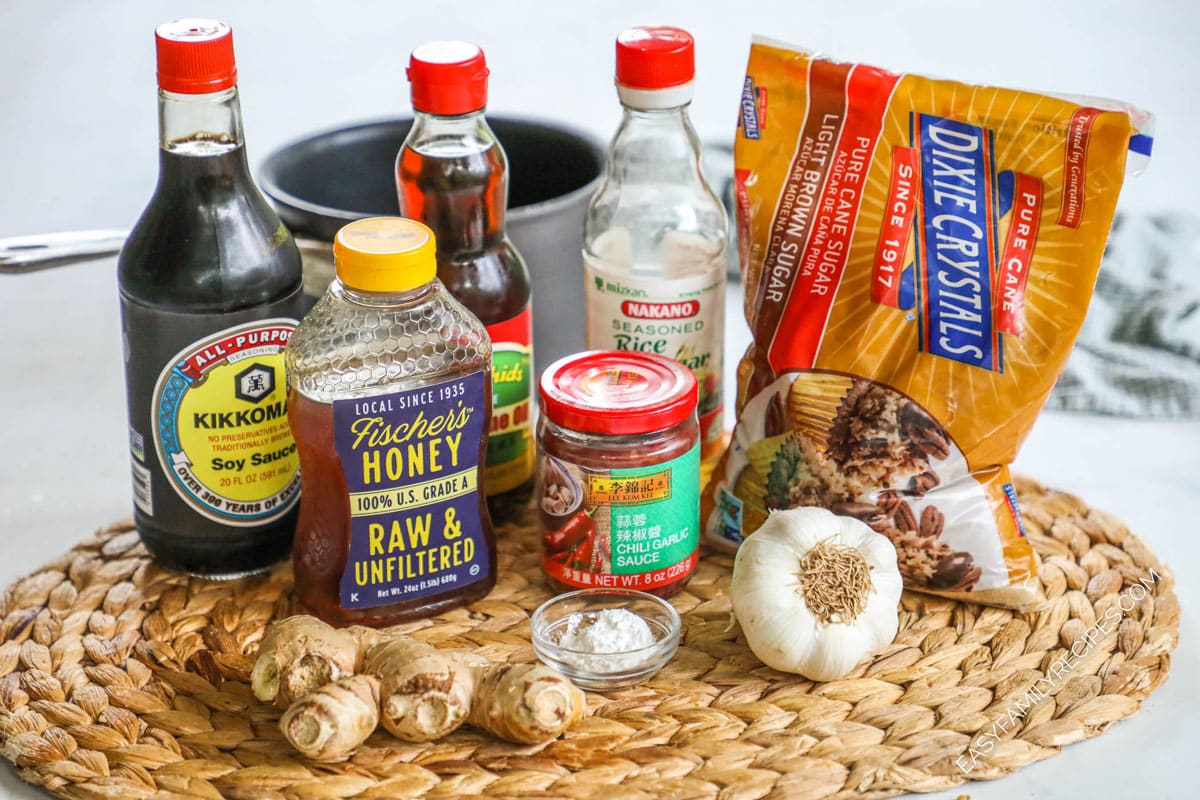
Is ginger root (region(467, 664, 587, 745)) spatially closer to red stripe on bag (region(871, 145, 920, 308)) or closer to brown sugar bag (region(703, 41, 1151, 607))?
brown sugar bag (region(703, 41, 1151, 607))

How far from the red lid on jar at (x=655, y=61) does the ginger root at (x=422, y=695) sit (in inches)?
19.9

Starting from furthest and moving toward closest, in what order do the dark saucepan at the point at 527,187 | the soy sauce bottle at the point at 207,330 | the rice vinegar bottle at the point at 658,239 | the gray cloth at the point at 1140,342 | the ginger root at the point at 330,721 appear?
the gray cloth at the point at 1140,342 < the dark saucepan at the point at 527,187 < the rice vinegar bottle at the point at 658,239 < the soy sauce bottle at the point at 207,330 < the ginger root at the point at 330,721

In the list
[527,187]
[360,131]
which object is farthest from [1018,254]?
[360,131]

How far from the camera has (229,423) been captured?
1.29m

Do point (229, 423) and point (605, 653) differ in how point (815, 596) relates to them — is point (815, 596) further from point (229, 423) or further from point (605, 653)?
point (229, 423)

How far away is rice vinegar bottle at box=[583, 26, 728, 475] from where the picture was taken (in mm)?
1340

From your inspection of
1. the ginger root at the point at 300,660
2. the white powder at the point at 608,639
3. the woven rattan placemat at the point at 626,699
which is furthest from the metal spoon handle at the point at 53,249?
the white powder at the point at 608,639

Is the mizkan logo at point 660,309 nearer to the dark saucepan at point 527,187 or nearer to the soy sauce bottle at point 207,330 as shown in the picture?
the dark saucepan at point 527,187

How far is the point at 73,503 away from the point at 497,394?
482 millimetres

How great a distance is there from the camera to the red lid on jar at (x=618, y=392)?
125 cm

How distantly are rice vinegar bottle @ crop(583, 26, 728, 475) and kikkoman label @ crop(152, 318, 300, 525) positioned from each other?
0.30 metres

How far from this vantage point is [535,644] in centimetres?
124

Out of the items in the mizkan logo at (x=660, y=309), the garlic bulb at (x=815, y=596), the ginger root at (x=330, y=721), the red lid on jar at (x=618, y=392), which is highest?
the mizkan logo at (x=660, y=309)

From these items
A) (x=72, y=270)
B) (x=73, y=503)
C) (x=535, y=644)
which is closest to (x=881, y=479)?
(x=535, y=644)
